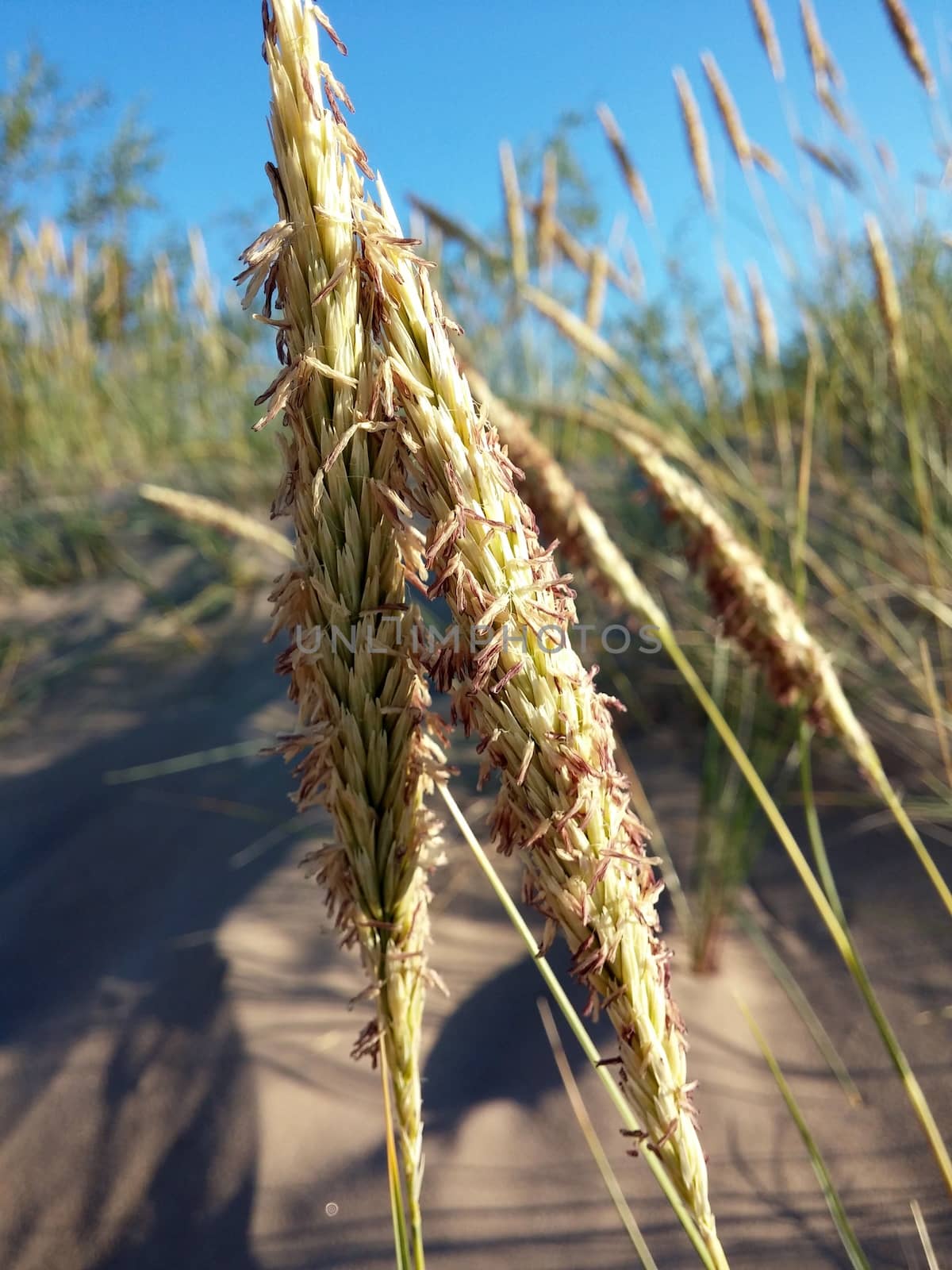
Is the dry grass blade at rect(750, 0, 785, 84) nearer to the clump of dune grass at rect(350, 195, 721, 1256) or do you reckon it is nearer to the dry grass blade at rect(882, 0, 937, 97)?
the dry grass blade at rect(882, 0, 937, 97)

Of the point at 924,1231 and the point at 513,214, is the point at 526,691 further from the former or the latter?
the point at 513,214

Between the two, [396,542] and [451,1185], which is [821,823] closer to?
[451,1185]

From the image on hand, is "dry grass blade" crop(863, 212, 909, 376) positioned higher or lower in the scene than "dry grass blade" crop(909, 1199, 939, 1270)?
higher

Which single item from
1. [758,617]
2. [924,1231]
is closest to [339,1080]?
[924,1231]

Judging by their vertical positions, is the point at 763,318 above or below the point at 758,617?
above

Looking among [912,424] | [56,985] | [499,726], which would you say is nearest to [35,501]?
[56,985]

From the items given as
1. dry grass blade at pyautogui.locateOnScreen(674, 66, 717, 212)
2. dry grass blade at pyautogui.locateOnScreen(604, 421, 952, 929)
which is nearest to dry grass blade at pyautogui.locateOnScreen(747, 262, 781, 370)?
dry grass blade at pyautogui.locateOnScreen(674, 66, 717, 212)

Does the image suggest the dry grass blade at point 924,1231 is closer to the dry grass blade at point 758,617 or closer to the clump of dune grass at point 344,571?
the dry grass blade at point 758,617

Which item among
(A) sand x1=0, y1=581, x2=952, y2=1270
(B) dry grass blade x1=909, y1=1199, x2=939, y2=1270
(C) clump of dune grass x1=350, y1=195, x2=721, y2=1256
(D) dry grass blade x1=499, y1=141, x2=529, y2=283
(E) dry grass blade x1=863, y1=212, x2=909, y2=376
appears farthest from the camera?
(D) dry grass blade x1=499, y1=141, x2=529, y2=283
